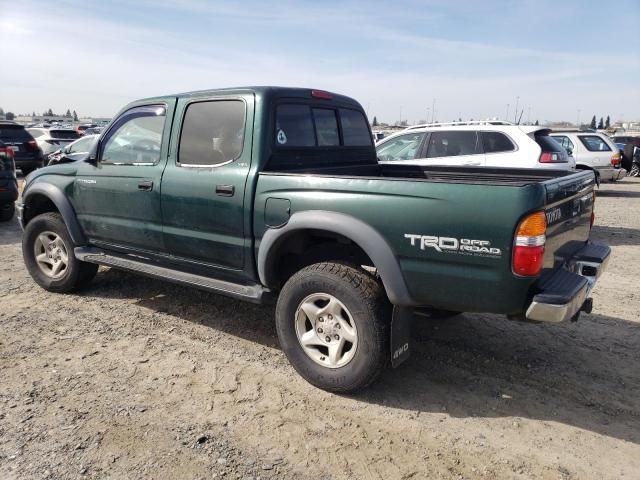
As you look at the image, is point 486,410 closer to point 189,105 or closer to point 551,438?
point 551,438

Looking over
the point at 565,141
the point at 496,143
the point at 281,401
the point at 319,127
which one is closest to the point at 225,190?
the point at 319,127

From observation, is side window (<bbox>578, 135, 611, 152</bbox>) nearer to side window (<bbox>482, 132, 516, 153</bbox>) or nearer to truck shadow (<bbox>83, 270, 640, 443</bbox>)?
side window (<bbox>482, 132, 516, 153</bbox>)

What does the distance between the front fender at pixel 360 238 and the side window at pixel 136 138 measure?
1512 millimetres

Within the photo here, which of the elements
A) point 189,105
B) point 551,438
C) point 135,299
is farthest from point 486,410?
point 135,299

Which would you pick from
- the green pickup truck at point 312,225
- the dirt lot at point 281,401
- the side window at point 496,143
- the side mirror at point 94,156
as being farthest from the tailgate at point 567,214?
the side window at point 496,143

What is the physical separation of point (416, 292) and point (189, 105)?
241cm

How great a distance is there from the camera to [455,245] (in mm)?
2791

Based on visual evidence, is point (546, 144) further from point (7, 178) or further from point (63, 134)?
point (63, 134)

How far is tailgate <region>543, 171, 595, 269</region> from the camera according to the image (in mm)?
2828

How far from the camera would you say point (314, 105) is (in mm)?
4297

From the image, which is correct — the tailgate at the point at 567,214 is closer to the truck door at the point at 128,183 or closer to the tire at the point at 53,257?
the truck door at the point at 128,183

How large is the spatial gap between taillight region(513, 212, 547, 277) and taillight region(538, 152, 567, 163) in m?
5.92

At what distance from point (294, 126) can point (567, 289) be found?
2.29 meters

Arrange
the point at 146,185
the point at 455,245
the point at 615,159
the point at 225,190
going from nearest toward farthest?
the point at 455,245 → the point at 225,190 → the point at 146,185 → the point at 615,159
